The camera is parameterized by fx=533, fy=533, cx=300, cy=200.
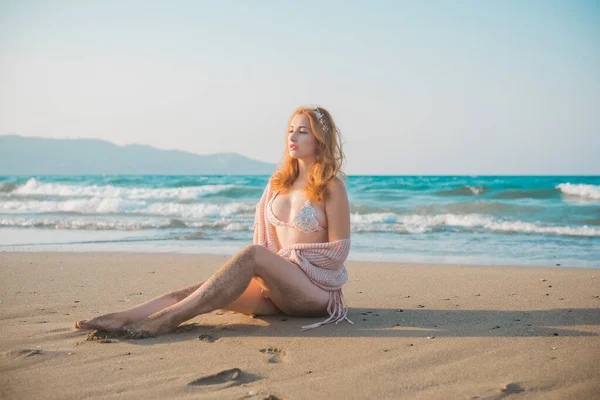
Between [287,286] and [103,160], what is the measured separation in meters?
71.8

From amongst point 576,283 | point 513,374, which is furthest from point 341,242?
point 576,283

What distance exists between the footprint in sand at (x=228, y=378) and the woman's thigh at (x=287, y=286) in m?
0.89

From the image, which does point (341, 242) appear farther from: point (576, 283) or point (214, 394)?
point (576, 283)

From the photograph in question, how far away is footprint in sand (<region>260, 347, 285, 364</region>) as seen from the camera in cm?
Result: 334

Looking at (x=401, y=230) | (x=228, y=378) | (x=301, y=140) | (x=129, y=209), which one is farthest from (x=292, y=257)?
(x=129, y=209)

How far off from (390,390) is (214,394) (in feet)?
3.04

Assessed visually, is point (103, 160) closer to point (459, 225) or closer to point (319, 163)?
point (459, 225)

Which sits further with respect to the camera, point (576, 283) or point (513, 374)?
point (576, 283)

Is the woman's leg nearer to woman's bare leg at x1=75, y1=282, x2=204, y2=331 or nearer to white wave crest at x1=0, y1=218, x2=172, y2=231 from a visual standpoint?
woman's bare leg at x1=75, y1=282, x2=204, y2=331

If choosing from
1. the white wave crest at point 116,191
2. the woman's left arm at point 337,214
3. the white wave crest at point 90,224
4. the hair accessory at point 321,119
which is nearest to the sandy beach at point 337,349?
the woman's left arm at point 337,214

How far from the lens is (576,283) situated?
594 centimetres

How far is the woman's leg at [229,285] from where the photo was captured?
3693 millimetres

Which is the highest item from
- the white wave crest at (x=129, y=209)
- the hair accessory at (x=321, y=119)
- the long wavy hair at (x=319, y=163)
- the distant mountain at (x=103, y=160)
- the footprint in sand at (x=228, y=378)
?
the distant mountain at (x=103, y=160)

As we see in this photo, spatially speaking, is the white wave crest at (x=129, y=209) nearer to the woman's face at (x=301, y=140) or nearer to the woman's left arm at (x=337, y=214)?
the woman's face at (x=301, y=140)
